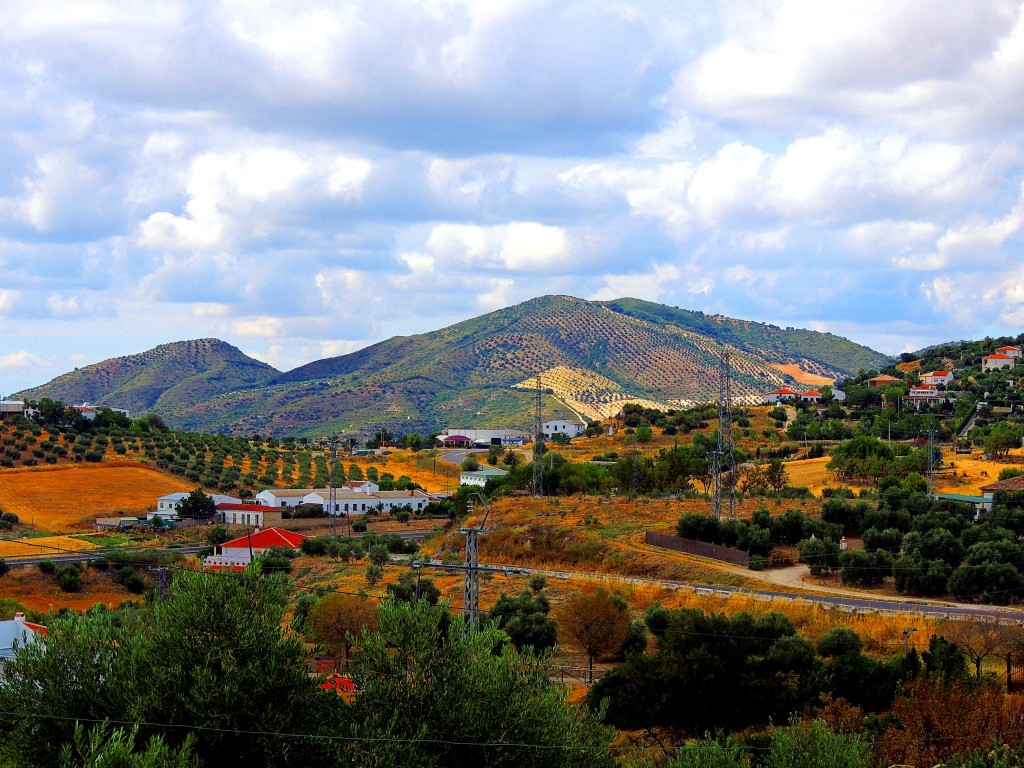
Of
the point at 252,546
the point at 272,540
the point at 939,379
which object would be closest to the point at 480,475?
the point at 272,540

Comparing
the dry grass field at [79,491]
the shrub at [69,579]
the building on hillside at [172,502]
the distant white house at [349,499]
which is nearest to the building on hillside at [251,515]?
the building on hillside at [172,502]

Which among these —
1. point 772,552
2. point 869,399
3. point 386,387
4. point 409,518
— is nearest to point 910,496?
point 772,552

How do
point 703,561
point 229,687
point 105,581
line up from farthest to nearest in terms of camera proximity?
point 105,581 < point 703,561 < point 229,687

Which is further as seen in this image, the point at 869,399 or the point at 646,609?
the point at 869,399

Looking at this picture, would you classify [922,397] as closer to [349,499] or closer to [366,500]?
[366,500]

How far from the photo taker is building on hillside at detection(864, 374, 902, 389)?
401 feet

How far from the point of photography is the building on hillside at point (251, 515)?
2840 inches

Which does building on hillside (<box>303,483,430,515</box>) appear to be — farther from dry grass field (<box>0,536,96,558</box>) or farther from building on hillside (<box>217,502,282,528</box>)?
dry grass field (<box>0,536,96,558</box>)

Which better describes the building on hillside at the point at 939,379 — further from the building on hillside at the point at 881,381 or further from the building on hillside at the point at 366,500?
the building on hillside at the point at 366,500

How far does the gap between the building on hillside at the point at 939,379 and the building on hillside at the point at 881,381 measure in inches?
147

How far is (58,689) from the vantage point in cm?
1622

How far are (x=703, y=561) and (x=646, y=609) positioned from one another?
771cm

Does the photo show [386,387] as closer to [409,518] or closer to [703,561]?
[409,518]

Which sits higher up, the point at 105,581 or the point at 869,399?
the point at 869,399
